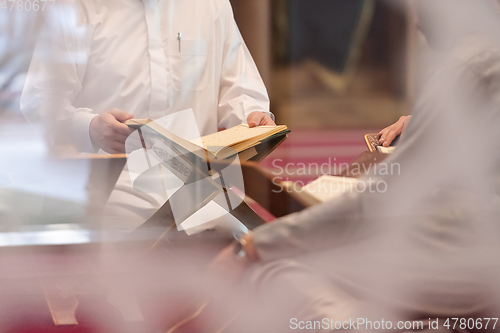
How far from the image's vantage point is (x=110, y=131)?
0.75 metres

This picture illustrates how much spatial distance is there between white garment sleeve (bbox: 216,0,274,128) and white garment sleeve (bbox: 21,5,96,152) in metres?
0.31

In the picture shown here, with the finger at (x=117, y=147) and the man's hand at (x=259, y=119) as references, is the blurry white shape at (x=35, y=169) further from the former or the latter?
the man's hand at (x=259, y=119)

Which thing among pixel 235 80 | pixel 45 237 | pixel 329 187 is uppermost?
pixel 235 80

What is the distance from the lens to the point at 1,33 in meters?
0.73

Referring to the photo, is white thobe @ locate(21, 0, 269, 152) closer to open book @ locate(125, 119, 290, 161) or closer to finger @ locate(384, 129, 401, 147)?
open book @ locate(125, 119, 290, 161)

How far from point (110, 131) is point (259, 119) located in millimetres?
280

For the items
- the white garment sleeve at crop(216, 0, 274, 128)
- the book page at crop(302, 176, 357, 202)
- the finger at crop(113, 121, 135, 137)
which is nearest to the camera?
the book page at crop(302, 176, 357, 202)

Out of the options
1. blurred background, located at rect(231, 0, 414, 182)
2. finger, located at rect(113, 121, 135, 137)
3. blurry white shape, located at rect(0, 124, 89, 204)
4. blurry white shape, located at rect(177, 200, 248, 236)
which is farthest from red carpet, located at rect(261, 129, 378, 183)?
blurry white shape, located at rect(0, 124, 89, 204)

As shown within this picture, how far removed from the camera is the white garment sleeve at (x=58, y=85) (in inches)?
30.3

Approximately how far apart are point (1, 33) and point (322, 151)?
1.98ft

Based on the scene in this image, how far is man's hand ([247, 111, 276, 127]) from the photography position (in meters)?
0.79

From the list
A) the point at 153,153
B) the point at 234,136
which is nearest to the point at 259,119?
the point at 234,136

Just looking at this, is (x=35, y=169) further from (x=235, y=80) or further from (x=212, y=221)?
(x=235, y=80)

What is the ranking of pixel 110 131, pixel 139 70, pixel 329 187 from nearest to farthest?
1. pixel 329 187
2. pixel 110 131
3. pixel 139 70
